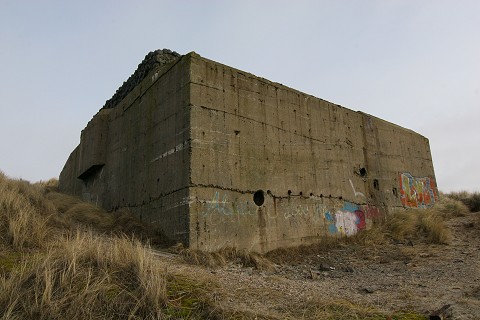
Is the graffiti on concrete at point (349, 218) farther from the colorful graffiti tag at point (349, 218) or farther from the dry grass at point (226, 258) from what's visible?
the dry grass at point (226, 258)

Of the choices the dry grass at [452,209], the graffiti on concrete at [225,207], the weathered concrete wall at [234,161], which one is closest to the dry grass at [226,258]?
the weathered concrete wall at [234,161]

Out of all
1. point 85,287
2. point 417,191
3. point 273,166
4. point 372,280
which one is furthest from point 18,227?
point 417,191

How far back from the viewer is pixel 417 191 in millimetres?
12016

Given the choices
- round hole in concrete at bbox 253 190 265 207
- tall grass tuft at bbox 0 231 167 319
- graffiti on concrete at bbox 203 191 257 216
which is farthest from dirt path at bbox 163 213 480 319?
round hole in concrete at bbox 253 190 265 207

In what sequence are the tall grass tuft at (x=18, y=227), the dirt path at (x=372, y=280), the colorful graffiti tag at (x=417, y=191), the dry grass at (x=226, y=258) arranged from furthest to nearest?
the colorful graffiti tag at (x=417, y=191)
the dry grass at (x=226, y=258)
the tall grass tuft at (x=18, y=227)
the dirt path at (x=372, y=280)

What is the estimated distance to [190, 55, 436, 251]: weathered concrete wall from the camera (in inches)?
279

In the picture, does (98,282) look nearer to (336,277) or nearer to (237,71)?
(336,277)

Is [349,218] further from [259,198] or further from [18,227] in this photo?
[18,227]

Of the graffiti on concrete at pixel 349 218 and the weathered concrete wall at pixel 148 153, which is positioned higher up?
the weathered concrete wall at pixel 148 153

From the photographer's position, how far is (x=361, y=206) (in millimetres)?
9961


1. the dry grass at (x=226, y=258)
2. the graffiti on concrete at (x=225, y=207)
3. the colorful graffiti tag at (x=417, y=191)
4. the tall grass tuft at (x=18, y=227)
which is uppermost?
the colorful graffiti tag at (x=417, y=191)

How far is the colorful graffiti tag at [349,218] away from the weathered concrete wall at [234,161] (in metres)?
0.02

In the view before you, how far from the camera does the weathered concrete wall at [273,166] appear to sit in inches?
279

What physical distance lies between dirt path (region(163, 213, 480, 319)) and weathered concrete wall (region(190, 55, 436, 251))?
0.80 meters
